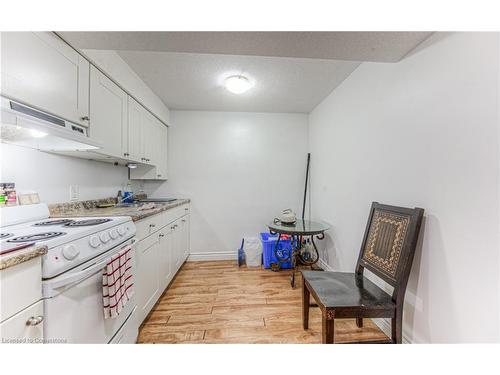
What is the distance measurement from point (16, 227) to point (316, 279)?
1975 millimetres

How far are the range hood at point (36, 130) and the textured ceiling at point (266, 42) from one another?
52 cm

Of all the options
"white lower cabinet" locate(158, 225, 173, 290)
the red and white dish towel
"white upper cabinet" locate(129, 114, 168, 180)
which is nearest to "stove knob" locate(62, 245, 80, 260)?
the red and white dish towel

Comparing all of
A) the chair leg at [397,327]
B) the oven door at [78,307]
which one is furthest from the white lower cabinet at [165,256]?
the chair leg at [397,327]

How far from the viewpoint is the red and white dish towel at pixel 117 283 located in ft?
3.56

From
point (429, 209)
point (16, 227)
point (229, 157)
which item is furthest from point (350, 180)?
point (16, 227)

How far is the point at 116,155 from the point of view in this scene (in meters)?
1.80

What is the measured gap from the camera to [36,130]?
3.40 feet

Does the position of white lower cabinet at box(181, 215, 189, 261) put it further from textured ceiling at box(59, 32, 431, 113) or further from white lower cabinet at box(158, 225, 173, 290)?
textured ceiling at box(59, 32, 431, 113)

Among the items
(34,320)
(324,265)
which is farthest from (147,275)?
(324,265)

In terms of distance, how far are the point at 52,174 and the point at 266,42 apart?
1.91 meters

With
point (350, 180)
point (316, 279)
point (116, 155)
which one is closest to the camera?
point (316, 279)

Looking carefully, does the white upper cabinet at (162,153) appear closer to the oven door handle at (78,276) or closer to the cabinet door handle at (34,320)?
the oven door handle at (78,276)

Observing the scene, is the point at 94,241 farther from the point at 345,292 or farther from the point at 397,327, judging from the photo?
the point at 397,327
